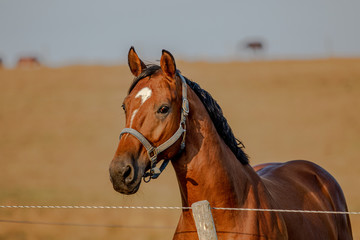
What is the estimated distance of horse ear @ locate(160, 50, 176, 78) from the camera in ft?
10.5

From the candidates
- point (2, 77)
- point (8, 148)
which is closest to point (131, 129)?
point (8, 148)

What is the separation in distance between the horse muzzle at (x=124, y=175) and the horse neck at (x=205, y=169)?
1.50ft

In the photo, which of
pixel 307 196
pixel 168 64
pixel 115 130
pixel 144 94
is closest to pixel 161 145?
pixel 144 94

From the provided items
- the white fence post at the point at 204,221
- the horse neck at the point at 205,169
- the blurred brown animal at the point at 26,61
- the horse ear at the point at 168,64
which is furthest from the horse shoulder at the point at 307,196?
the blurred brown animal at the point at 26,61

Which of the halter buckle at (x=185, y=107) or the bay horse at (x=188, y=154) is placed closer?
→ the bay horse at (x=188, y=154)

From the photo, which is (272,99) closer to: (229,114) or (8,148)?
(229,114)

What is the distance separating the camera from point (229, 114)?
23.3 metres

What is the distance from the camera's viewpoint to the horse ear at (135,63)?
3.46 m

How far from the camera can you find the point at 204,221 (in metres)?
3.10

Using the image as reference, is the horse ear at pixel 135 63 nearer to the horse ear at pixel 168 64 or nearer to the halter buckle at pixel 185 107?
the horse ear at pixel 168 64

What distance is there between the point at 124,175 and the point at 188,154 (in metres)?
0.57

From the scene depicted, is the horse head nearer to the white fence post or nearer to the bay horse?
the bay horse

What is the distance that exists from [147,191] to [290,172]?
33.9 ft

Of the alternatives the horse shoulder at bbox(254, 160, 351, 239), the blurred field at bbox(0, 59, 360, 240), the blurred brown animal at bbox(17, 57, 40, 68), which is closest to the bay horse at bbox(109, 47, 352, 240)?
the horse shoulder at bbox(254, 160, 351, 239)
